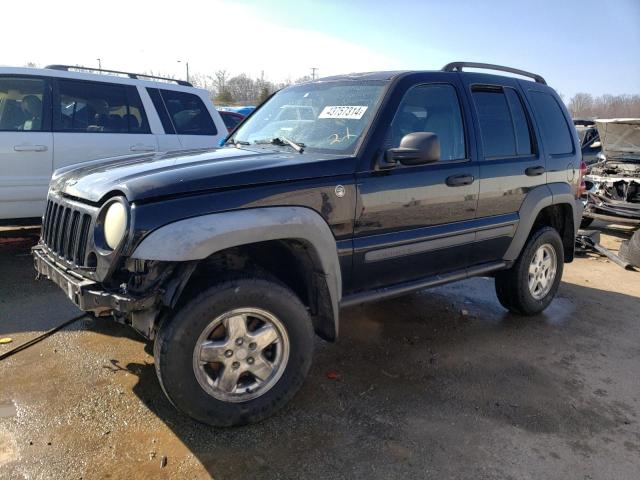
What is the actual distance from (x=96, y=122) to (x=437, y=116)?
13.1ft

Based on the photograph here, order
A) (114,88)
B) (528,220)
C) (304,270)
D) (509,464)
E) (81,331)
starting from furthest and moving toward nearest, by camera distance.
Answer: (114,88) < (528,220) < (81,331) < (304,270) < (509,464)

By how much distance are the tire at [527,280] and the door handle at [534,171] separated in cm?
57

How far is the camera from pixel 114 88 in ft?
19.5

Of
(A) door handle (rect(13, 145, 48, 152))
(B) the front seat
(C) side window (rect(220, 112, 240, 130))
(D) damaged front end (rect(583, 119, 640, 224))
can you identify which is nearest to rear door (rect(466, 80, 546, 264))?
(B) the front seat

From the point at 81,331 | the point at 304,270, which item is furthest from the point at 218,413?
the point at 81,331

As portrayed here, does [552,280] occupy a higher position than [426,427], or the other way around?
[552,280]

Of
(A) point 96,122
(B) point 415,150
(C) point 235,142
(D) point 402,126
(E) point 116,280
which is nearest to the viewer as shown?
(E) point 116,280

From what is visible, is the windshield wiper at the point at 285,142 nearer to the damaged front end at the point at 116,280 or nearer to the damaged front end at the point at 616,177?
the damaged front end at the point at 116,280

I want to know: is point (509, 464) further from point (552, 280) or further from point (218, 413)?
point (552, 280)

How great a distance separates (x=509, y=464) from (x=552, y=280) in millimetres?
2677

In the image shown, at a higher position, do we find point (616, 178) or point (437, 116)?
point (437, 116)

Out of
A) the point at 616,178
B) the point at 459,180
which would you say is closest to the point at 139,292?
the point at 459,180

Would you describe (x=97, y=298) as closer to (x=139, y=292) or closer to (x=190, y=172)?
(x=139, y=292)

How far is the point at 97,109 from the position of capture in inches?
230
